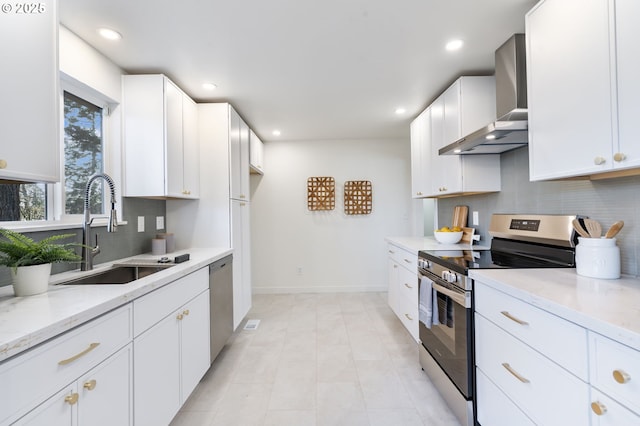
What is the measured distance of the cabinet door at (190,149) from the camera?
8.00ft

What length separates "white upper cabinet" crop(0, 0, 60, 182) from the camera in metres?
1.05

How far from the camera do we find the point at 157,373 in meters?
1.43

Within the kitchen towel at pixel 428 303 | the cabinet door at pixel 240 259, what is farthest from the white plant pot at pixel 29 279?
the kitchen towel at pixel 428 303

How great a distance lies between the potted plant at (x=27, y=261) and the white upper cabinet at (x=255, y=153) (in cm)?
249

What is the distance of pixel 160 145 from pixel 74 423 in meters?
1.77

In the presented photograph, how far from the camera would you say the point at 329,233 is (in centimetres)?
444

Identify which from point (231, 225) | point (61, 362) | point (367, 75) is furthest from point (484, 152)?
point (61, 362)

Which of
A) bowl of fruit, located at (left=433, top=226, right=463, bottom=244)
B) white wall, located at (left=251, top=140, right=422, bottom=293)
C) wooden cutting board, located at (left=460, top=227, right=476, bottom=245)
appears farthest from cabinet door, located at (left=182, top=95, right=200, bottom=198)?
wooden cutting board, located at (left=460, top=227, right=476, bottom=245)

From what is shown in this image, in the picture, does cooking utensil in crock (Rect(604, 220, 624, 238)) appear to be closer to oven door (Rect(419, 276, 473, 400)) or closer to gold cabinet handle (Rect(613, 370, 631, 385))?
oven door (Rect(419, 276, 473, 400))

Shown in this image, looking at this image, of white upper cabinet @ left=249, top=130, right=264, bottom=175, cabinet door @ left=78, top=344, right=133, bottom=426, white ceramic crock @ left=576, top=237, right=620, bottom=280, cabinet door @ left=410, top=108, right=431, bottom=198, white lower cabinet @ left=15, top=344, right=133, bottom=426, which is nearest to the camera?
white lower cabinet @ left=15, top=344, right=133, bottom=426

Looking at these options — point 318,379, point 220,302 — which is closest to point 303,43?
point 220,302

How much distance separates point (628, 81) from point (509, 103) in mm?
835

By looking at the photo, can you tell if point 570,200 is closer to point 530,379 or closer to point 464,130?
point 464,130

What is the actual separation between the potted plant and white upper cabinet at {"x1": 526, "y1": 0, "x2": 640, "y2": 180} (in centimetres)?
229
